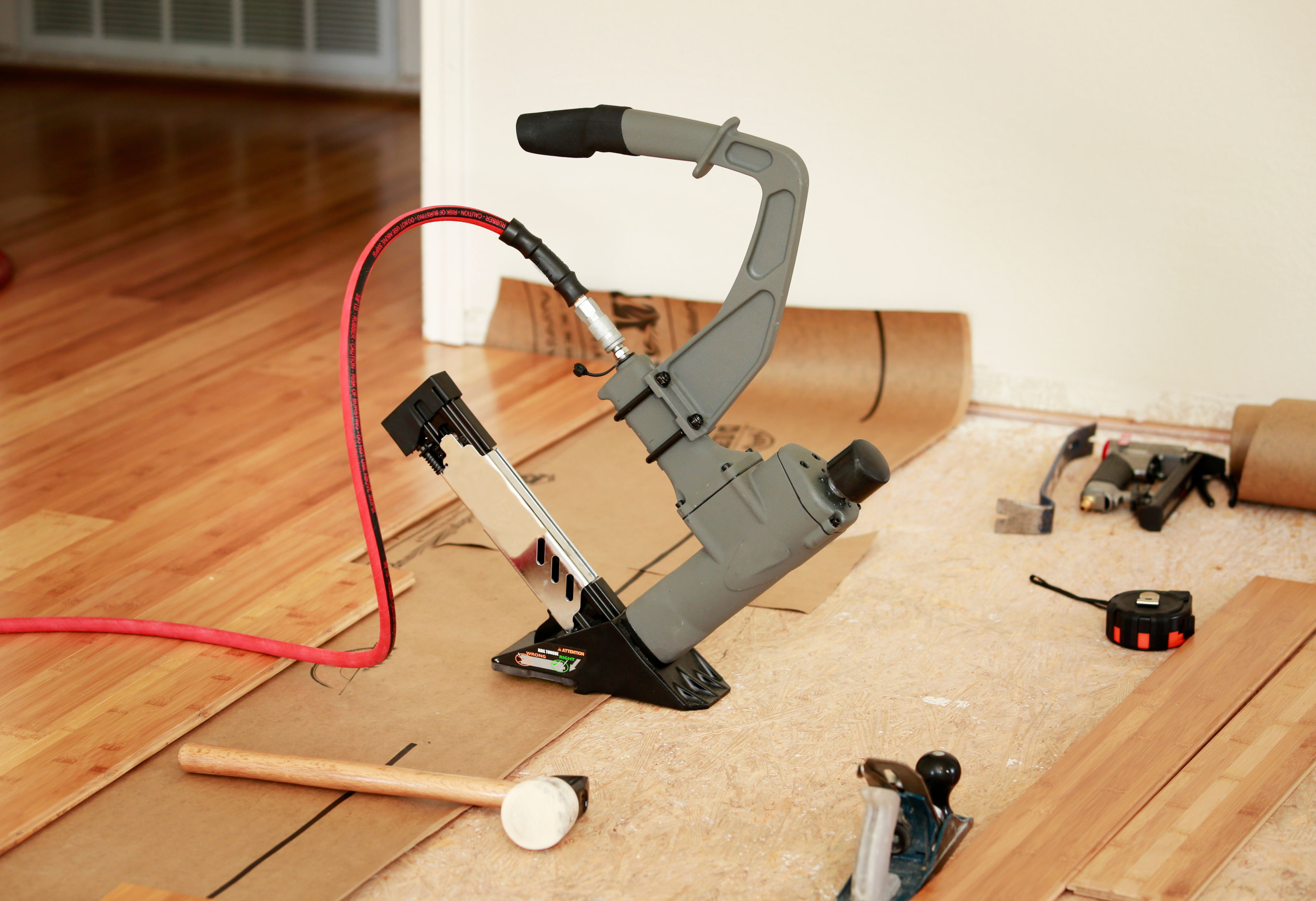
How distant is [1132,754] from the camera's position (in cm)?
167

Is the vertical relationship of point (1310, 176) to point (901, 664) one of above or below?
above

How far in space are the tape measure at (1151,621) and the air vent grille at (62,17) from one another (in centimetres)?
683

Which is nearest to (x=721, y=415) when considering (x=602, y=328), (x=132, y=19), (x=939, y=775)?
(x=602, y=328)

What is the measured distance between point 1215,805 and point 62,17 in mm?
7361

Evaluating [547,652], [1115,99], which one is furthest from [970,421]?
[547,652]

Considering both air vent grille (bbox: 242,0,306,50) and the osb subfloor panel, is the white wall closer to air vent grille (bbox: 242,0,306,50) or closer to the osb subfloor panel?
the osb subfloor panel

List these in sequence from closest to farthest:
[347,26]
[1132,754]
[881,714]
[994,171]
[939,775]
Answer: [939,775]
[1132,754]
[881,714]
[994,171]
[347,26]

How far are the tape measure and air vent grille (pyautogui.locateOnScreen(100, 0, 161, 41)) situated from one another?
647cm

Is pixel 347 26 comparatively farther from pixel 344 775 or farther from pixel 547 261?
pixel 344 775

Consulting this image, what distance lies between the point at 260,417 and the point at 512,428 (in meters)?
0.58

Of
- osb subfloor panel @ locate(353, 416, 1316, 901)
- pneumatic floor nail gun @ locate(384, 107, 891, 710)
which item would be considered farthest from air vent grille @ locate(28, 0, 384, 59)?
pneumatic floor nail gun @ locate(384, 107, 891, 710)

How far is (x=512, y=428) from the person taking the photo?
9.55ft

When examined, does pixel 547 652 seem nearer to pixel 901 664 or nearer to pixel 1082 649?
pixel 901 664

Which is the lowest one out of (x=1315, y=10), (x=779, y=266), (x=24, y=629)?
(x=24, y=629)
